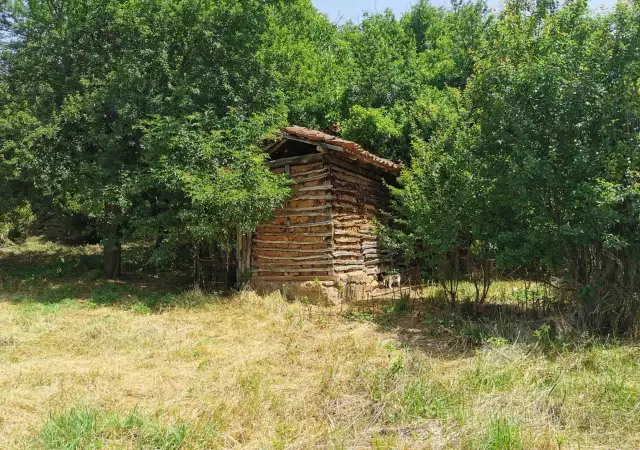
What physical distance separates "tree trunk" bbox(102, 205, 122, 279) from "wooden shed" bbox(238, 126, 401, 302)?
385cm

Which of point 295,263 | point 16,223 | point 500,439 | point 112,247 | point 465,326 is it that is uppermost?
point 16,223

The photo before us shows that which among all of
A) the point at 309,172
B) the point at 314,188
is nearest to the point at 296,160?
the point at 309,172

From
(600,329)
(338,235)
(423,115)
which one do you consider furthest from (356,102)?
(600,329)

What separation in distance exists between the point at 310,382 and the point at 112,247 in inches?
370

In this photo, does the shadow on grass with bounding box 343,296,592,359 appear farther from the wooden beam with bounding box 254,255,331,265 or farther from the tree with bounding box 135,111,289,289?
the tree with bounding box 135,111,289,289

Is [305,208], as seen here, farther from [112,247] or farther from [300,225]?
[112,247]

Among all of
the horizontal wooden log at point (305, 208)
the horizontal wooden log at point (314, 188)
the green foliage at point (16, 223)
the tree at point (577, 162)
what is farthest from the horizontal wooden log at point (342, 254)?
the green foliage at point (16, 223)

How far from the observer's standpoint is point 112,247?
12289 mm

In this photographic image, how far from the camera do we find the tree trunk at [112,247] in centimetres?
1162

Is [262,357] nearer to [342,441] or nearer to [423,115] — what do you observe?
[342,441]

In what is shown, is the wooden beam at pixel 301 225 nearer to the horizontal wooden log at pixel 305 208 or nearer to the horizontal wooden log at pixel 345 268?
the horizontal wooden log at pixel 305 208

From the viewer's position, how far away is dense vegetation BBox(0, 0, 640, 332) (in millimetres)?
6059

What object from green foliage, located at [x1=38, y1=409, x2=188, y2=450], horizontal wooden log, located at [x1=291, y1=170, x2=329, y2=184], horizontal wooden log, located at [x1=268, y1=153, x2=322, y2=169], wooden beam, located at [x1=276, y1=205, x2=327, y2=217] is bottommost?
green foliage, located at [x1=38, y1=409, x2=188, y2=450]

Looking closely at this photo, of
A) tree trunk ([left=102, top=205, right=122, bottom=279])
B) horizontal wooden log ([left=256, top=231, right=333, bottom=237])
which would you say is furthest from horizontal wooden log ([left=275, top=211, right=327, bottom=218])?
tree trunk ([left=102, top=205, right=122, bottom=279])
